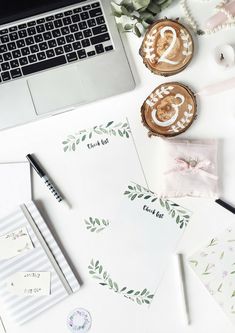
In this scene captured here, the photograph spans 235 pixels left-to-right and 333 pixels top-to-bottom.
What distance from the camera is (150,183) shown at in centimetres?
100

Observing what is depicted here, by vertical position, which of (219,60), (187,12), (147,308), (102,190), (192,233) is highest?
(187,12)

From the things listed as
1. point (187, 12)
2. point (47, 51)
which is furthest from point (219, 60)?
point (47, 51)

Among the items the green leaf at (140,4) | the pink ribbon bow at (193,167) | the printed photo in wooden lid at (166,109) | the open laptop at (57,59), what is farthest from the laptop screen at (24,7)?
the pink ribbon bow at (193,167)

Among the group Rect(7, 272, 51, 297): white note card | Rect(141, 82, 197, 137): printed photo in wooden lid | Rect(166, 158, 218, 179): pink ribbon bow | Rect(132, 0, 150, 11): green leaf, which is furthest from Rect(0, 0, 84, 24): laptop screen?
Rect(7, 272, 51, 297): white note card

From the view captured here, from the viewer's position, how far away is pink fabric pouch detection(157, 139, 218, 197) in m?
0.99

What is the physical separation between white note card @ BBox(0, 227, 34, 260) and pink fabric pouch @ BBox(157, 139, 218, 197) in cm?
25

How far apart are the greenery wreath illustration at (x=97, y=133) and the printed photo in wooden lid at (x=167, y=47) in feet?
0.39

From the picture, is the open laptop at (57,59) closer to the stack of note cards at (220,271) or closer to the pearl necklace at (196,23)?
the pearl necklace at (196,23)

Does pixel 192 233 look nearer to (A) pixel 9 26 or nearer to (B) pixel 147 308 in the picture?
(B) pixel 147 308

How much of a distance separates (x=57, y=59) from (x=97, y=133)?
151mm

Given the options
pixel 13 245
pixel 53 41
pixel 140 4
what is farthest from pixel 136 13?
pixel 13 245

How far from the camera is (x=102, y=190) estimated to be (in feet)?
3.27

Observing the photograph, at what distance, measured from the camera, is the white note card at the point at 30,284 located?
98 cm

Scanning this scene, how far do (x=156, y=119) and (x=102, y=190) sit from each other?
0.16 metres
